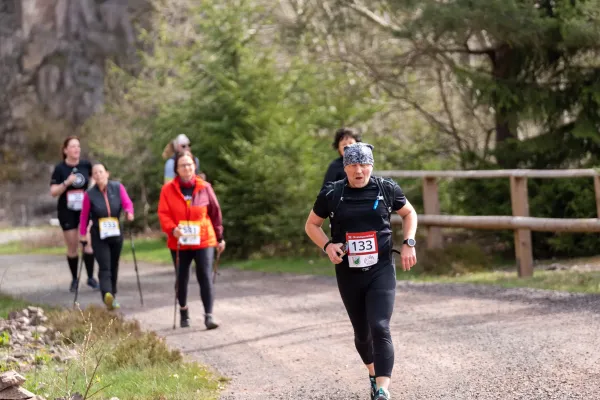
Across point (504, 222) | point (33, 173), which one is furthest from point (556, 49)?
point (33, 173)

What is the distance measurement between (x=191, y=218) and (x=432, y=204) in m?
5.12

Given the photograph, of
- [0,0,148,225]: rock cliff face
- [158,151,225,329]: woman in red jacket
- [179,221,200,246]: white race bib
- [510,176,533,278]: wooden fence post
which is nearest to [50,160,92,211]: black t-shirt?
[158,151,225,329]: woman in red jacket

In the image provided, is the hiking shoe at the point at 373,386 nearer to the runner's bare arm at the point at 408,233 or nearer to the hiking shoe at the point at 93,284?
the runner's bare arm at the point at 408,233

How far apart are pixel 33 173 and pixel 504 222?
37254mm

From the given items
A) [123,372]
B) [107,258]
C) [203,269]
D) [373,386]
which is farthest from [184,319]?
[373,386]

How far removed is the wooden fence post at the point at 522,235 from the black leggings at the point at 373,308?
6.42 metres

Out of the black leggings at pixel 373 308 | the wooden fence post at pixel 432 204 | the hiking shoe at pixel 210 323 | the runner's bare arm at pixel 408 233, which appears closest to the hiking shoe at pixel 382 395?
the black leggings at pixel 373 308

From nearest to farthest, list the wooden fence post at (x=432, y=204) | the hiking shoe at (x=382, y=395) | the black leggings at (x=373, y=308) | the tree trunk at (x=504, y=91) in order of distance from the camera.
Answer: the hiking shoe at (x=382, y=395) → the black leggings at (x=373, y=308) → the wooden fence post at (x=432, y=204) → the tree trunk at (x=504, y=91)

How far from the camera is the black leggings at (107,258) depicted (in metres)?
12.0

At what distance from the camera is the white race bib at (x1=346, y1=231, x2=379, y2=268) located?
6.56 metres

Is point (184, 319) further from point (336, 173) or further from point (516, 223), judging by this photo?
point (516, 223)

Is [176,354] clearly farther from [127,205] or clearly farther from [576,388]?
[127,205]

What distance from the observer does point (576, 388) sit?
6.58 metres

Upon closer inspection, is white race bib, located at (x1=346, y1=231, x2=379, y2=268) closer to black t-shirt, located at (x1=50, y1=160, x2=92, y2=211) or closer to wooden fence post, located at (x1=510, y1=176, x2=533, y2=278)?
wooden fence post, located at (x1=510, y1=176, x2=533, y2=278)
